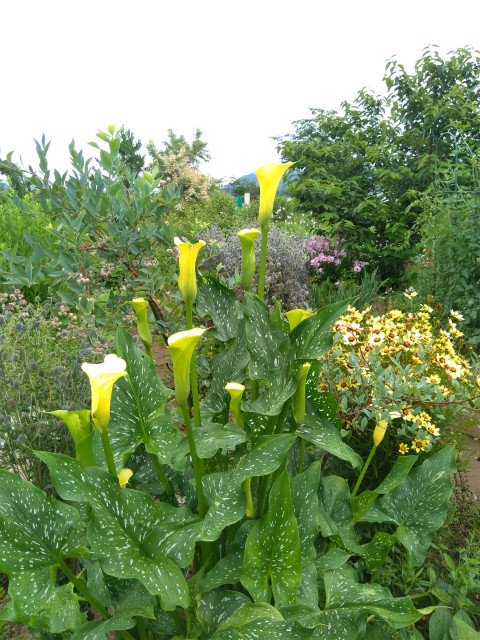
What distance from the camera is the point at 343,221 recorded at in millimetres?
5398

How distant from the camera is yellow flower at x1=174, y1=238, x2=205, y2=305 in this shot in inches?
37.6

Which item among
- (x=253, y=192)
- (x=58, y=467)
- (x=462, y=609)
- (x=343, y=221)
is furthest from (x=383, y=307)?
(x=253, y=192)

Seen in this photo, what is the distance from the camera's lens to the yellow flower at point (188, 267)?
96cm

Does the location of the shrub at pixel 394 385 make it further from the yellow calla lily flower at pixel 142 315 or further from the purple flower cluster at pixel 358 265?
the purple flower cluster at pixel 358 265

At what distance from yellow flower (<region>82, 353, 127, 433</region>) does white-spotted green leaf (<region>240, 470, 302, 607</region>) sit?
389 mm

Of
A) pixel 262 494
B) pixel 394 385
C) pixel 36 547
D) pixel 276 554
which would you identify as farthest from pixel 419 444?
pixel 36 547

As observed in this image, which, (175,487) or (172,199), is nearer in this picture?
(175,487)

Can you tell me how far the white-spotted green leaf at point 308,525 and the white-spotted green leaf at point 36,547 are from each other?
515mm

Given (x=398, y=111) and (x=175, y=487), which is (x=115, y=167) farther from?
(x=398, y=111)

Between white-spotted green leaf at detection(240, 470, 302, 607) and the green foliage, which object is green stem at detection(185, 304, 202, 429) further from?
the green foliage

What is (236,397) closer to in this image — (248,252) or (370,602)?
(248,252)

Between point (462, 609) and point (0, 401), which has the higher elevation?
point (0, 401)

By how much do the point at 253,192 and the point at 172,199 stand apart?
105 ft

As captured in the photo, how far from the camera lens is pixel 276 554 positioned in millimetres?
1006
